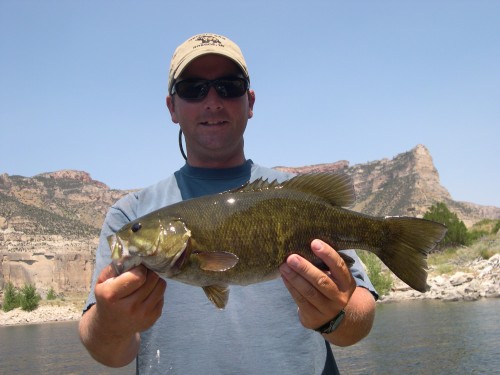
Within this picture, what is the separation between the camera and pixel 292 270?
9.96 feet

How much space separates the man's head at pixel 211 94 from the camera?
410 cm

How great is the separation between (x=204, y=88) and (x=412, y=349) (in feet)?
72.6

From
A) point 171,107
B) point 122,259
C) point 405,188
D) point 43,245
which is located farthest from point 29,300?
point 405,188

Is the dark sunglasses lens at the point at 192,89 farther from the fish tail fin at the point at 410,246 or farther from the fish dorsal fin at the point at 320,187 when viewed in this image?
the fish tail fin at the point at 410,246

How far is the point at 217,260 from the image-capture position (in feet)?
9.86

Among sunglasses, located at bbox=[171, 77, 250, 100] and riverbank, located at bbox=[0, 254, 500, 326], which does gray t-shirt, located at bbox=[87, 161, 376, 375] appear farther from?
riverbank, located at bbox=[0, 254, 500, 326]

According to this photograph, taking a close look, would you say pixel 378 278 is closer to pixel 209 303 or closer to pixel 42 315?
pixel 209 303

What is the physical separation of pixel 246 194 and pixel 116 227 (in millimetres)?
1209

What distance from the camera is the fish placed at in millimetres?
3035

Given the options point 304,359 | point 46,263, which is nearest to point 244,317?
point 304,359

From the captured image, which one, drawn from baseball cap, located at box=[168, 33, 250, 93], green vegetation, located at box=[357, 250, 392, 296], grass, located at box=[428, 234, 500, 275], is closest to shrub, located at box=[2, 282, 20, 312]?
green vegetation, located at box=[357, 250, 392, 296]

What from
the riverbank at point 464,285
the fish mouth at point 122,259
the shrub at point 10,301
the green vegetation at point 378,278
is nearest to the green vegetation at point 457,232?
the riverbank at point 464,285

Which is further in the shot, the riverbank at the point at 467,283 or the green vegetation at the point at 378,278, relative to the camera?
the green vegetation at the point at 378,278

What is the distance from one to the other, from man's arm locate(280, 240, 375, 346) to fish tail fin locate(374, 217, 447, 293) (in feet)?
1.08
